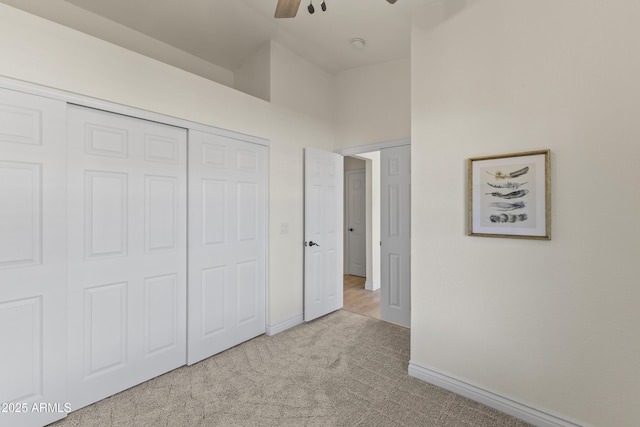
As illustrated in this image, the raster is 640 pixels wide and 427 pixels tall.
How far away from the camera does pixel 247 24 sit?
2.74 meters

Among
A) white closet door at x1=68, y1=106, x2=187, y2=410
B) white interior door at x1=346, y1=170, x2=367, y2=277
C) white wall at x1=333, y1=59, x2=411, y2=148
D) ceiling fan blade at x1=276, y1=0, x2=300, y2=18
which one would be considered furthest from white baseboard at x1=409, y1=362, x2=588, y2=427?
white interior door at x1=346, y1=170, x2=367, y2=277

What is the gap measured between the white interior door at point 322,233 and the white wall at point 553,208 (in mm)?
1371

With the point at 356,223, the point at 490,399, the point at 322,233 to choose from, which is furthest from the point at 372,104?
the point at 490,399

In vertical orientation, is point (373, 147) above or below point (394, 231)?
above

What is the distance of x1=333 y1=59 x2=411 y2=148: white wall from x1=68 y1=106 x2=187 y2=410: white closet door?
203 centimetres

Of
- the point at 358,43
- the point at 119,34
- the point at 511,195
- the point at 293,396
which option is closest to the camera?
the point at 511,195

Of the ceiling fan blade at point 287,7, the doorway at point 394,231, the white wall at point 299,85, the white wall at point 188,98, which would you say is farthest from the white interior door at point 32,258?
the doorway at point 394,231

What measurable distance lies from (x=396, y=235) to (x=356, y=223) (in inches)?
94.9

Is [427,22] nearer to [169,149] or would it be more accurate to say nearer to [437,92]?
[437,92]

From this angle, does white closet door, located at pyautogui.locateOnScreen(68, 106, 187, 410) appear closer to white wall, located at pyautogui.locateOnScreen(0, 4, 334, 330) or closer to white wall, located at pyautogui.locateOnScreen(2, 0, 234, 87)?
white wall, located at pyautogui.locateOnScreen(0, 4, 334, 330)

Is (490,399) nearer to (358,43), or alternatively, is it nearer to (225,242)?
(225,242)

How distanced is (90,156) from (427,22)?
2.64m

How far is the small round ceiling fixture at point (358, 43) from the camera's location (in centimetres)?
295

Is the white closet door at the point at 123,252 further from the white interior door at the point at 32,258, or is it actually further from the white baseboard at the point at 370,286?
the white baseboard at the point at 370,286
